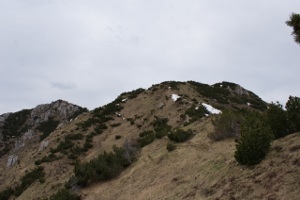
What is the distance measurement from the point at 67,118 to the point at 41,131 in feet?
18.3

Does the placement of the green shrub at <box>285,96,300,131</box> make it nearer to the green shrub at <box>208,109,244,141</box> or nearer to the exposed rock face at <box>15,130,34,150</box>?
the green shrub at <box>208,109,244,141</box>

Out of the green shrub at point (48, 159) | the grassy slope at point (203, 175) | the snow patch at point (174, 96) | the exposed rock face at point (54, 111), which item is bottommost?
the grassy slope at point (203, 175)

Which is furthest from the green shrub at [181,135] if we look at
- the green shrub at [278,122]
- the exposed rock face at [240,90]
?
the exposed rock face at [240,90]

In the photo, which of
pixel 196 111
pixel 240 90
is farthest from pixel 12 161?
pixel 240 90

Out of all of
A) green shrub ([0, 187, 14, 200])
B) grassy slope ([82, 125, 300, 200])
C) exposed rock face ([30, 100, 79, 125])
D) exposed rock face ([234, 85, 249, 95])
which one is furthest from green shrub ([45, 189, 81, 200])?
exposed rock face ([30, 100, 79, 125])

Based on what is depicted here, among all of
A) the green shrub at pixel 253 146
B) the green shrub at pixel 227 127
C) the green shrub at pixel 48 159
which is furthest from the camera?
the green shrub at pixel 48 159

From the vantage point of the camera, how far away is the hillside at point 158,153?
13713 millimetres

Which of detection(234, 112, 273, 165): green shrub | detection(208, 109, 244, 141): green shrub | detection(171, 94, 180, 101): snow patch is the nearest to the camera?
detection(234, 112, 273, 165): green shrub

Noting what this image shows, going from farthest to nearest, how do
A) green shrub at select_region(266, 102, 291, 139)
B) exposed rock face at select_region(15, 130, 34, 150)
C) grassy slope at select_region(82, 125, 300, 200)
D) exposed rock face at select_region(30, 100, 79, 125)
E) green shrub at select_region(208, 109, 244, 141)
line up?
exposed rock face at select_region(30, 100, 79, 125)
exposed rock face at select_region(15, 130, 34, 150)
green shrub at select_region(208, 109, 244, 141)
green shrub at select_region(266, 102, 291, 139)
grassy slope at select_region(82, 125, 300, 200)

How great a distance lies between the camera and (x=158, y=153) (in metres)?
25.2

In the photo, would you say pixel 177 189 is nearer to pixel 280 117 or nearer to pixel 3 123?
pixel 280 117

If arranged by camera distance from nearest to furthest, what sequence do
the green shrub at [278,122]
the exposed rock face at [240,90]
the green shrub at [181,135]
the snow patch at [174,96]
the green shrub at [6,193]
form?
the green shrub at [278,122] < the green shrub at [181,135] < the green shrub at [6,193] < the snow patch at [174,96] < the exposed rock face at [240,90]

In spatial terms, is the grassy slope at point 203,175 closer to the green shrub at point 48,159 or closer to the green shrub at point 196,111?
the green shrub at point 196,111

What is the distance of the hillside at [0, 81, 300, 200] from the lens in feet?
45.0
